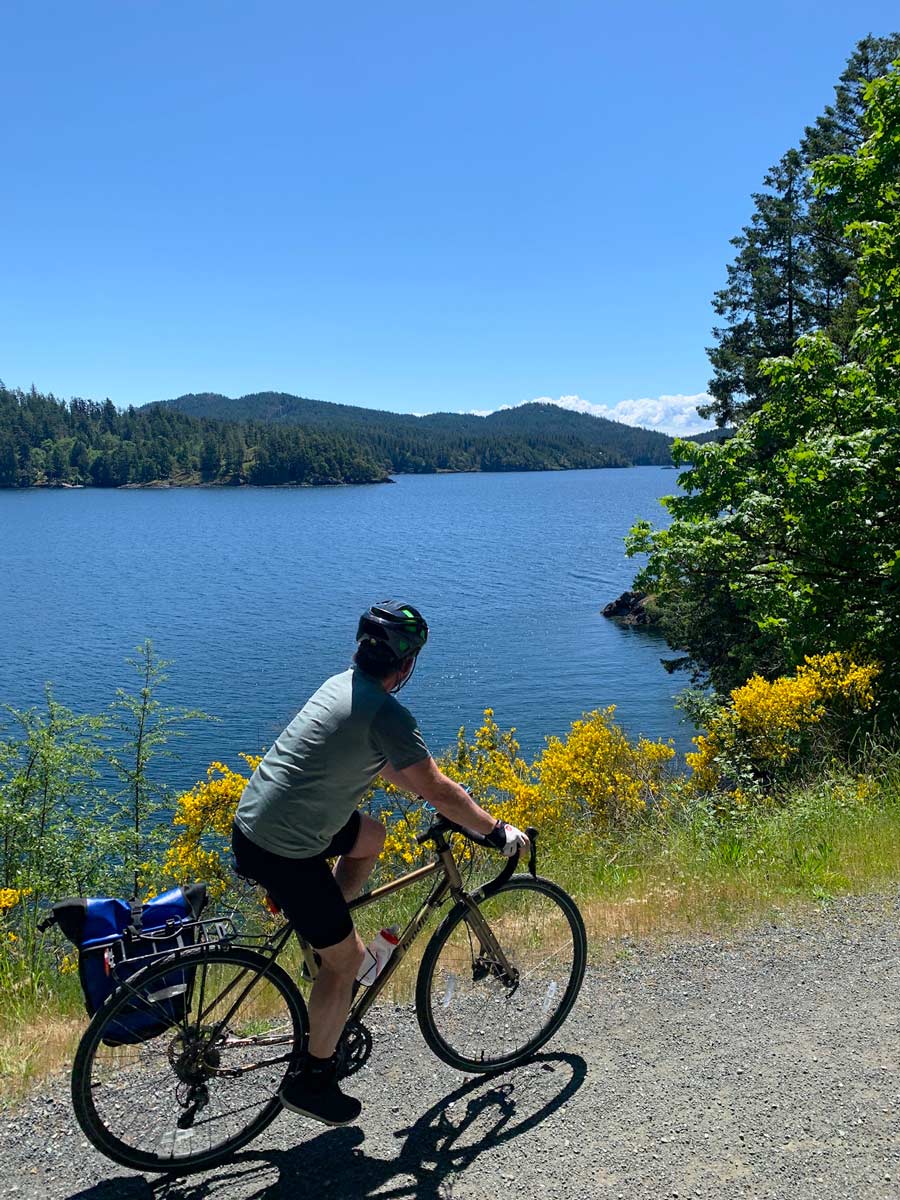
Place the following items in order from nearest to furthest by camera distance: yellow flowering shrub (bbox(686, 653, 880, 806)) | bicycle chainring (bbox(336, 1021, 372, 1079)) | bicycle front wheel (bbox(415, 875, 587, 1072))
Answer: bicycle chainring (bbox(336, 1021, 372, 1079)) < bicycle front wheel (bbox(415, 875, 587, 1072)) < yellow flowering shrub (bbox(686, 653, 880, 806))

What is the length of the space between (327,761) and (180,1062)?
4.66 feet

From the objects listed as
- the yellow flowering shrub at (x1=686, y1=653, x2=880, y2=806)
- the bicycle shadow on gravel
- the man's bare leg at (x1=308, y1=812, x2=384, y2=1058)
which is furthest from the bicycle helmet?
the yellow flowering shrub at (x1=686, y1=653, x2=880, y2=806)

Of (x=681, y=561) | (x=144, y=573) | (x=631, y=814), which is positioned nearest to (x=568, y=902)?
(x=631, y=814)

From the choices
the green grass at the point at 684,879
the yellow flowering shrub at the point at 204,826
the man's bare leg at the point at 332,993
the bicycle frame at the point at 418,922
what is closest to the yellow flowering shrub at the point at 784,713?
the green grass at the point at 684,879

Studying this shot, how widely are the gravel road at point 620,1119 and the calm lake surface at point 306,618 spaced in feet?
64.7

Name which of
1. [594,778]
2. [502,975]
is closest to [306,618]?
[594,778]

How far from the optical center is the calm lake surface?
103 feet

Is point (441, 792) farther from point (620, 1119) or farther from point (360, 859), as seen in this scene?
point (620, 1119)

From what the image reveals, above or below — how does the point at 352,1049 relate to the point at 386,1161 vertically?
above

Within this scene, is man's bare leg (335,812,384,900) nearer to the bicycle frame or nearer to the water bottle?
the bicycle frame

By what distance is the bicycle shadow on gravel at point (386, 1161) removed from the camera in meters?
3.38

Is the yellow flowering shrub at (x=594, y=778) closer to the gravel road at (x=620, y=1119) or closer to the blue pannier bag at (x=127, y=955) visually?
the gravel road at (x=620, y=1119)

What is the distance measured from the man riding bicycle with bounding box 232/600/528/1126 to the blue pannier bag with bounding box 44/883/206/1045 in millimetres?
407

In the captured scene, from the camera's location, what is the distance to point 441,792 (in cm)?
365
